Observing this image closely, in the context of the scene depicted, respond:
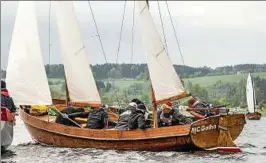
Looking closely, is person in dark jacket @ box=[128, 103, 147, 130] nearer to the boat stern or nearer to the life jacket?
the boat stern

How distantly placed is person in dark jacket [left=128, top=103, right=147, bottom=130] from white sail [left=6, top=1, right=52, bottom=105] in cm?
393

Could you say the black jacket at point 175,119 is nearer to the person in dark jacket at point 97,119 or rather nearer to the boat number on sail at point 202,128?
the boat number on sail at point 202,128

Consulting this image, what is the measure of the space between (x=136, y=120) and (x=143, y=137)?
72 centimetres

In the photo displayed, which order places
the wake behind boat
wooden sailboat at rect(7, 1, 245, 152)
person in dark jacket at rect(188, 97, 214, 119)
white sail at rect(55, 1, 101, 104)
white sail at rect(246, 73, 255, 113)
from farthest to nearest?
white sail at rect(246, 73, 255, 113), white sail at rect(55, 1, 101, 104), person in dark jacket at rect(188, 97, 214, 119), wooden sailboat at rect(7, 1, 245, 152), the wake behind boat

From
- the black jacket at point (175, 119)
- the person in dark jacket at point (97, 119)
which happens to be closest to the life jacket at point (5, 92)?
the person in dark jacket at point (97, 119)

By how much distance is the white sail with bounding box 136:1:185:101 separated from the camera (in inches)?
820

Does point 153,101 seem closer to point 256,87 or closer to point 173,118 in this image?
point 173,118

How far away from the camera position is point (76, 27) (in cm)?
2462

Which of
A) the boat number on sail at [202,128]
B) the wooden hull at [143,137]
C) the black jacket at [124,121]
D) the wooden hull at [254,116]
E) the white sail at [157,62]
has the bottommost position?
the wooden hull at [254,116]

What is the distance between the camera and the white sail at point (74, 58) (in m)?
24.3

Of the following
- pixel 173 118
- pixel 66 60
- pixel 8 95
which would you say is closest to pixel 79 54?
pixel 66 60

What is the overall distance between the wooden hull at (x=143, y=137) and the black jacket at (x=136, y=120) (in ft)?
0.73

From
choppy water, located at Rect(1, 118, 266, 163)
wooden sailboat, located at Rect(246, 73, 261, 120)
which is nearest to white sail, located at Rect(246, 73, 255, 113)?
wooden sailboat, located at Rect(246, 73, 261, 120)

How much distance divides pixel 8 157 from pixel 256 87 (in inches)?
1962
